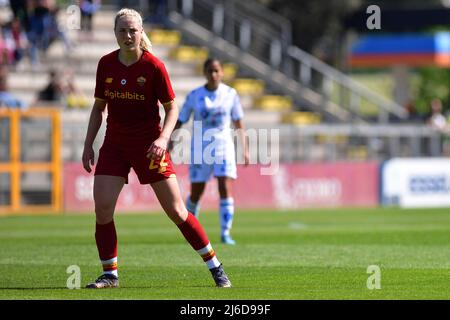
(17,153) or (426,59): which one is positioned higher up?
(426,59)

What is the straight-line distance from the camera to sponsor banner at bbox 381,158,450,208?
2967 centimetres

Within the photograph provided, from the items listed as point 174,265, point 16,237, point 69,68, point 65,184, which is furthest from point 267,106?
point 174,265

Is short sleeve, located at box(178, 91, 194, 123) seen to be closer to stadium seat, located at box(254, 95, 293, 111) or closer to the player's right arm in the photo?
the player's right arm

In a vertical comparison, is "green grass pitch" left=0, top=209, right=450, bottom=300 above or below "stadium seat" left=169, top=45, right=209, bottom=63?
below

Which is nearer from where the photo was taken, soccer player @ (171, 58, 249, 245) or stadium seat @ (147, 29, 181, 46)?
soccer player @ (171, 58, 249, 245)

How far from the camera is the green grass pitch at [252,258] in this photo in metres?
10.9

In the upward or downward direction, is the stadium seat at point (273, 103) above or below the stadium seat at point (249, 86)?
below

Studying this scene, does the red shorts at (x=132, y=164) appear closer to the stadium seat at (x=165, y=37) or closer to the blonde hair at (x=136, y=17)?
the blonde hair at (x=136, y=17)

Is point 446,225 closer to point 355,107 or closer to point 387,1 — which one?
point 355,107

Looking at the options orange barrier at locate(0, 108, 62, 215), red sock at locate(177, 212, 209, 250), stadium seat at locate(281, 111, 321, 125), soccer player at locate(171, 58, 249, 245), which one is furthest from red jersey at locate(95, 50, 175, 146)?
stadium seat at locate(281, 111, 321, 125)

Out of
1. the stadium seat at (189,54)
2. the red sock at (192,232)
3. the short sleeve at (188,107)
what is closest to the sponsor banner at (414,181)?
the stadium seat at (189,54)

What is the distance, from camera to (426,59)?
46.4 m

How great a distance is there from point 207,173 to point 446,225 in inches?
235

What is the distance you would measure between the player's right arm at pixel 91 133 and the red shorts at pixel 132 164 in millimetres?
104
